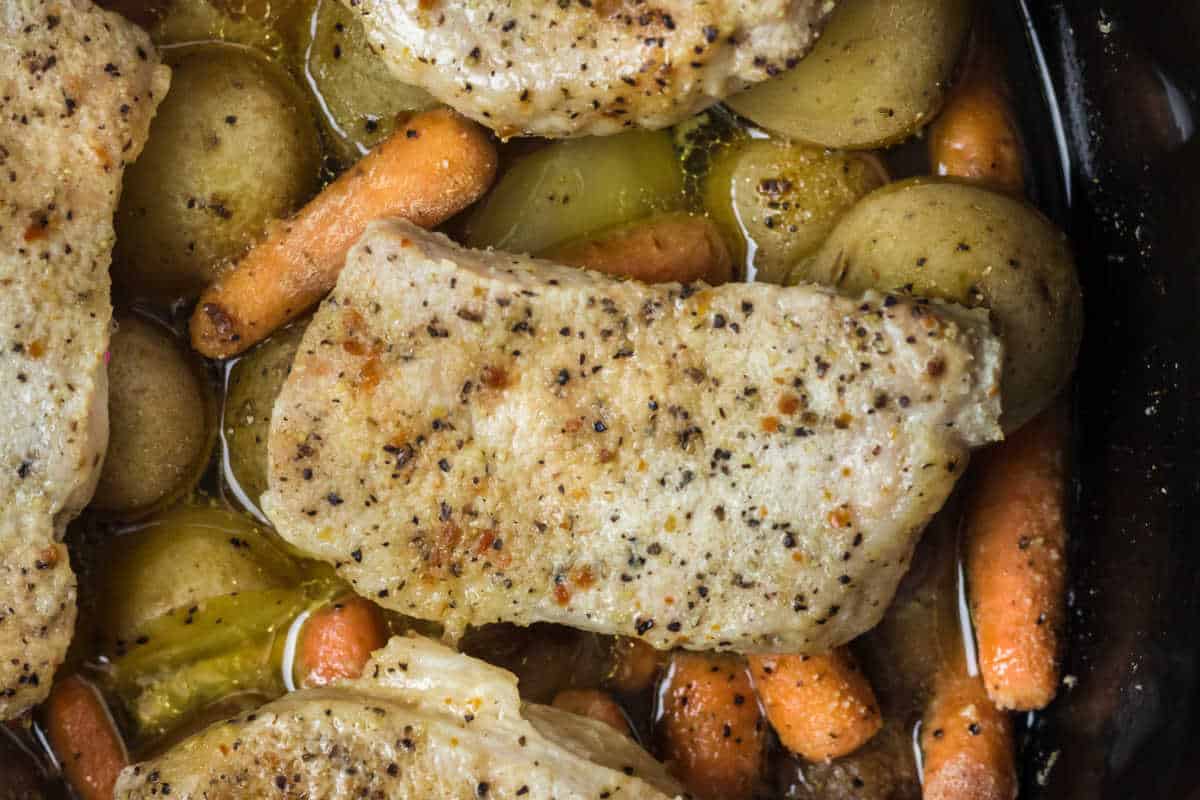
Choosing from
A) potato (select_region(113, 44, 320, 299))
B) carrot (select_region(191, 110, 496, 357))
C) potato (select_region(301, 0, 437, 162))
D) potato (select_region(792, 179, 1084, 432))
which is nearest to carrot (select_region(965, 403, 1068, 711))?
potato (select_region(792, 179, 1084, 432))

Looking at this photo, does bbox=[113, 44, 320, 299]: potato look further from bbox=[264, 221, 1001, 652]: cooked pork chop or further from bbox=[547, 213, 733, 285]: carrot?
bbox=[547, 213, 733, 285]: carrot

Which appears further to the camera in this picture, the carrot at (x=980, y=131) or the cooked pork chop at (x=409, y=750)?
the carrot at (x=980, y=131)

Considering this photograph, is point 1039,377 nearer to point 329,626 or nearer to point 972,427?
point 972,427

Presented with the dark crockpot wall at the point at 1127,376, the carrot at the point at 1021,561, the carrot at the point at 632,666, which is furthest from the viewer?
the carrot at the point at 632,666

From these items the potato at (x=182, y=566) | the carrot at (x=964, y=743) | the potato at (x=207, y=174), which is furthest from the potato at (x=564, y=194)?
the carrot at (x=964, y=743)

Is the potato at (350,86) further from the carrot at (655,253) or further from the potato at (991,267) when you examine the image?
the potato at (991,267)

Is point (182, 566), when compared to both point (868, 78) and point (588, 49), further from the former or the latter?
point (868, 78)
